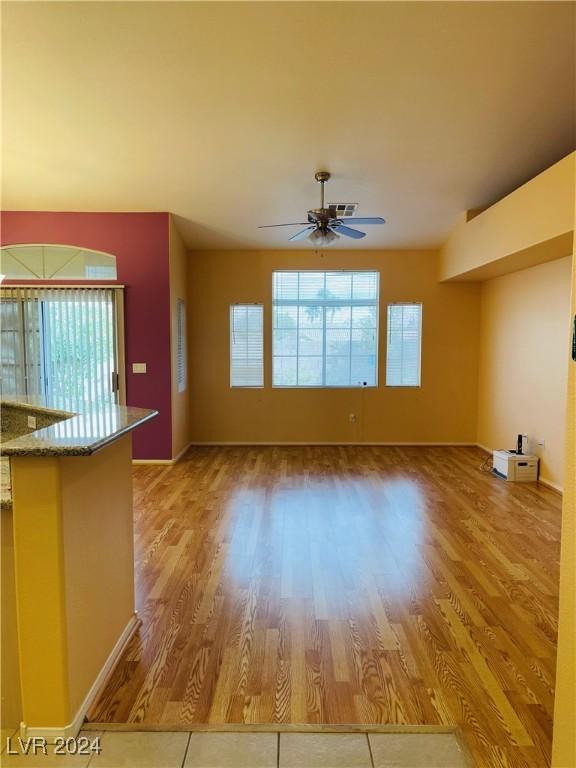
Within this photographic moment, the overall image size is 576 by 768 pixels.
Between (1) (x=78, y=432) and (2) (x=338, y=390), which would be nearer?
(1) (x=78, y=432)

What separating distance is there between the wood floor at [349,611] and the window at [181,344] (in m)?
1.76

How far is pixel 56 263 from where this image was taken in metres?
5.17

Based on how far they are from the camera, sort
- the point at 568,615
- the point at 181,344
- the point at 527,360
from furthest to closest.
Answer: the point at 181,344 → the point at 527,360 → the point at 568,615

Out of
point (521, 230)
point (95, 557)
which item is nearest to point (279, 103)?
point (521, 230)

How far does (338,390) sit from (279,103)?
389 centimetres

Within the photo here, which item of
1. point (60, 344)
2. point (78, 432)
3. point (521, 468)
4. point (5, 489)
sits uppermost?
point (60, 344)

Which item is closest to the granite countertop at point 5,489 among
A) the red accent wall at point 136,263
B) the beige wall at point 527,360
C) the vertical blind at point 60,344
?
the red accent wall at point 136,263

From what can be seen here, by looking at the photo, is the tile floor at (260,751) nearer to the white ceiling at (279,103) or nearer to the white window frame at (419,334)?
the white ceiling at (279,103)

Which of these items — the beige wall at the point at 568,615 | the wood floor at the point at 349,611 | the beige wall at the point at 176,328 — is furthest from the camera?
the beige wall at the point at 176,328

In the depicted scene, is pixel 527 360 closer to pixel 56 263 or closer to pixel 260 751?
pixel 260 751

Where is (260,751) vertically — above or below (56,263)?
below

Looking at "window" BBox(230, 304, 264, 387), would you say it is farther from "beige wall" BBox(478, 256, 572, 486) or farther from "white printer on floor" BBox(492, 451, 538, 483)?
"white printer on floor" BBox(492, 451, 538, 483)

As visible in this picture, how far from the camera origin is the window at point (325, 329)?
6355mm

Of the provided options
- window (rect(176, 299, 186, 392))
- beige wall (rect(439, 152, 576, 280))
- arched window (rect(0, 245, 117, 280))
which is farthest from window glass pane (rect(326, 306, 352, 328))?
arched window (rect(0, 245, 117, 280))
